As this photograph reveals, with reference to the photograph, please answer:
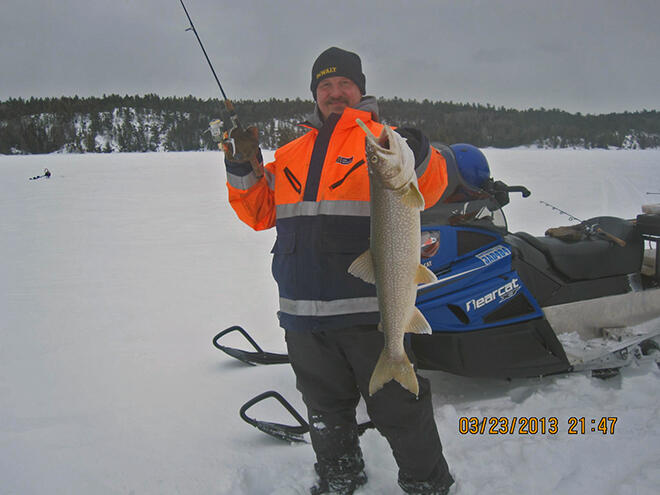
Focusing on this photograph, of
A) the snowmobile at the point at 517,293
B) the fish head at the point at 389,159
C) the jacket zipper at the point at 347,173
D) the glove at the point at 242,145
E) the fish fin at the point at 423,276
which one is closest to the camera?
the fish head at the point at 389,159

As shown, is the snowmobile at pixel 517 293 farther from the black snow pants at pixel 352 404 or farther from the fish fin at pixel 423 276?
the fish fin at pixel 423 276

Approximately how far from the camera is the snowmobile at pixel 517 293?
2516mm

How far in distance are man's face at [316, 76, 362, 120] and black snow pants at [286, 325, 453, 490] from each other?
1.04 metres

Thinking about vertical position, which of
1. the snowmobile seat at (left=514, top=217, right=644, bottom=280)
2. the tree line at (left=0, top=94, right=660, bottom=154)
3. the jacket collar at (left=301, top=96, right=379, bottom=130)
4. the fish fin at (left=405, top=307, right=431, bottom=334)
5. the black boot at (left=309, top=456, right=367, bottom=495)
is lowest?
the black boot at (left=309, top=456, right=367, bottom=495)

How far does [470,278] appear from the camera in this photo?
2.55m

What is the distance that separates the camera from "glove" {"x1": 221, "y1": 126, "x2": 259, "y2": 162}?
2.02 m

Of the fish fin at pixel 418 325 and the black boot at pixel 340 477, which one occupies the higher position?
the fish fin at pixel 418 325

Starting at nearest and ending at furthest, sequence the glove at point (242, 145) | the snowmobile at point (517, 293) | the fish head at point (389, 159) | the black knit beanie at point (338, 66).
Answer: the fish head at point (389, 159), the glove at point (242, 145), the black knit beanie at point (338, 66), the snowmobile at point (517, 293)

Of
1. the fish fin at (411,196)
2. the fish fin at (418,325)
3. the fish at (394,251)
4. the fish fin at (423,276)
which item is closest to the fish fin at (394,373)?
the fish at (394,251)

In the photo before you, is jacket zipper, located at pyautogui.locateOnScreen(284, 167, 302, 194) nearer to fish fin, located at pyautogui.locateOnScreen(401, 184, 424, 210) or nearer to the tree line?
fish fin, located at pyautogui.locateOnScreen(401, 184, 424, 210)

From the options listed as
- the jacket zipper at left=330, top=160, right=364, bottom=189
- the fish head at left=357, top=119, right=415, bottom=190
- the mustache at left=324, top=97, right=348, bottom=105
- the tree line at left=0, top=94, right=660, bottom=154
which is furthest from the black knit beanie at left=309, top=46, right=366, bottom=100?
the tree line at left=0, top=94, right=660, bottom=154

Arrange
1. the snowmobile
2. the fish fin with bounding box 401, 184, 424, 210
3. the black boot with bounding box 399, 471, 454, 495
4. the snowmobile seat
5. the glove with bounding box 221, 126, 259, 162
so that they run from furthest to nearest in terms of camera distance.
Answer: the snowmobile seat
the snowmobile
the glove with bounding box 221, 126, 259, 162
the black boot with bounding box 399, 471, 454, 495
the fish fin with bounding box 401, 184, 424, 210
